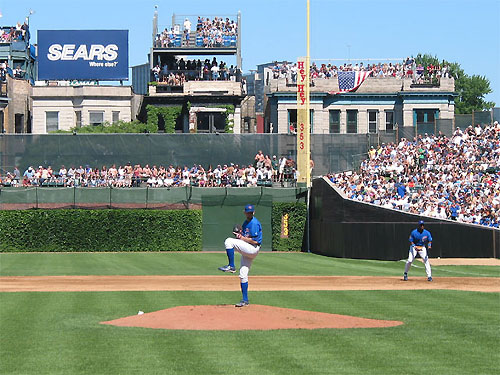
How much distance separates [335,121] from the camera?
6294 cm

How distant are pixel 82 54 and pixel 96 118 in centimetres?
557

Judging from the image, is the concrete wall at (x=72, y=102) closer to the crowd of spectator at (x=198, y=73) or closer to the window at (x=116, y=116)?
the window at (x=116, y=116)

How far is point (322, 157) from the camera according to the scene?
51656 millimetres

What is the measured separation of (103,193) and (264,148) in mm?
10941

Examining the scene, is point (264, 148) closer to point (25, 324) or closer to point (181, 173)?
point (181, 173)

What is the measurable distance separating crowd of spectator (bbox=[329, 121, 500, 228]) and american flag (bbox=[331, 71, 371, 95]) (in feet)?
42.5

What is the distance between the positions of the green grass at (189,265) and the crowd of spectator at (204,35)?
28.4m

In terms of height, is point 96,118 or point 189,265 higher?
point 96,118

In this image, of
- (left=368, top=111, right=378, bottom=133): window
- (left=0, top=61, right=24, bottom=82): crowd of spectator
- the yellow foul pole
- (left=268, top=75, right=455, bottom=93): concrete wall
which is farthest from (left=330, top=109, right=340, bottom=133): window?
(left=0, top=61, right=24, bottom=82): crowd of spectator

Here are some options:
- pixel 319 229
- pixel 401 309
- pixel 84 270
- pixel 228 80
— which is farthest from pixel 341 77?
pixel 401 309

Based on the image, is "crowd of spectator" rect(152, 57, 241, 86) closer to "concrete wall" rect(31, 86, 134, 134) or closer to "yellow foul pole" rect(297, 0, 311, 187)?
"concrete wall" rect(31, 86, 134, 134)

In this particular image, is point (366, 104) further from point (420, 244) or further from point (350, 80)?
point (420, 244)

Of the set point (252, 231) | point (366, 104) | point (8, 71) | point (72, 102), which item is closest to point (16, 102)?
point (8, 71)

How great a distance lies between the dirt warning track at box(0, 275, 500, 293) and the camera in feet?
78.8
